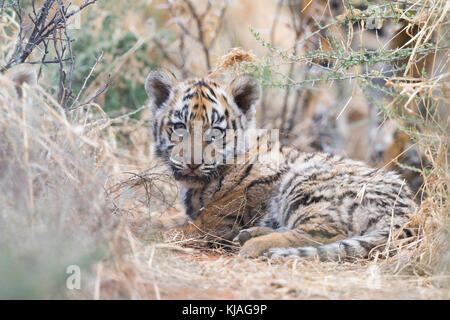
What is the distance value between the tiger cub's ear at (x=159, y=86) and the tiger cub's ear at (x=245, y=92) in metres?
0.60

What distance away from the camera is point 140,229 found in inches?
159

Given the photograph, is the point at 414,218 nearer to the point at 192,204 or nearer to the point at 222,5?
the point at 192,204

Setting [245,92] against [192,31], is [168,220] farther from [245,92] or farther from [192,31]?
[192,31]

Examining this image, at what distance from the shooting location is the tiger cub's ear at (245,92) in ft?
16.7

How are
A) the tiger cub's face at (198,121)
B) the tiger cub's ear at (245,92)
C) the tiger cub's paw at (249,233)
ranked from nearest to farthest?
the tiger cub's paw at (249,233), the tiger cub's face at (198,121), the tiger cub's ear at (245,92)

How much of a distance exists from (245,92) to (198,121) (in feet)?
2.14

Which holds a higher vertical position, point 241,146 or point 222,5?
point 222,5

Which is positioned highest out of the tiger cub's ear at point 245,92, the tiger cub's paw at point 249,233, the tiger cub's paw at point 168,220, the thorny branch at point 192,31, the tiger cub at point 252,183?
the thorny branch at point 192,31

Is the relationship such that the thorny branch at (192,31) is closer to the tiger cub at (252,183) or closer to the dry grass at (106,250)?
the tiger cub at (252,183)

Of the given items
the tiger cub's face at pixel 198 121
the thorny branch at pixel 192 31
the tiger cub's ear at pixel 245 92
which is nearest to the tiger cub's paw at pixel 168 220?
the tiger cub's face at pixel 198 121

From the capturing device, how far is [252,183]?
510 centimetres

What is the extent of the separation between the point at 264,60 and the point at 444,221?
212cm

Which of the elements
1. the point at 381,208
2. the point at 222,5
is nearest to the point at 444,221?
the point at 381,208

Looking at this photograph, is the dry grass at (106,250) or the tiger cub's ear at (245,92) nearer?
the dry grass at (106,250)
